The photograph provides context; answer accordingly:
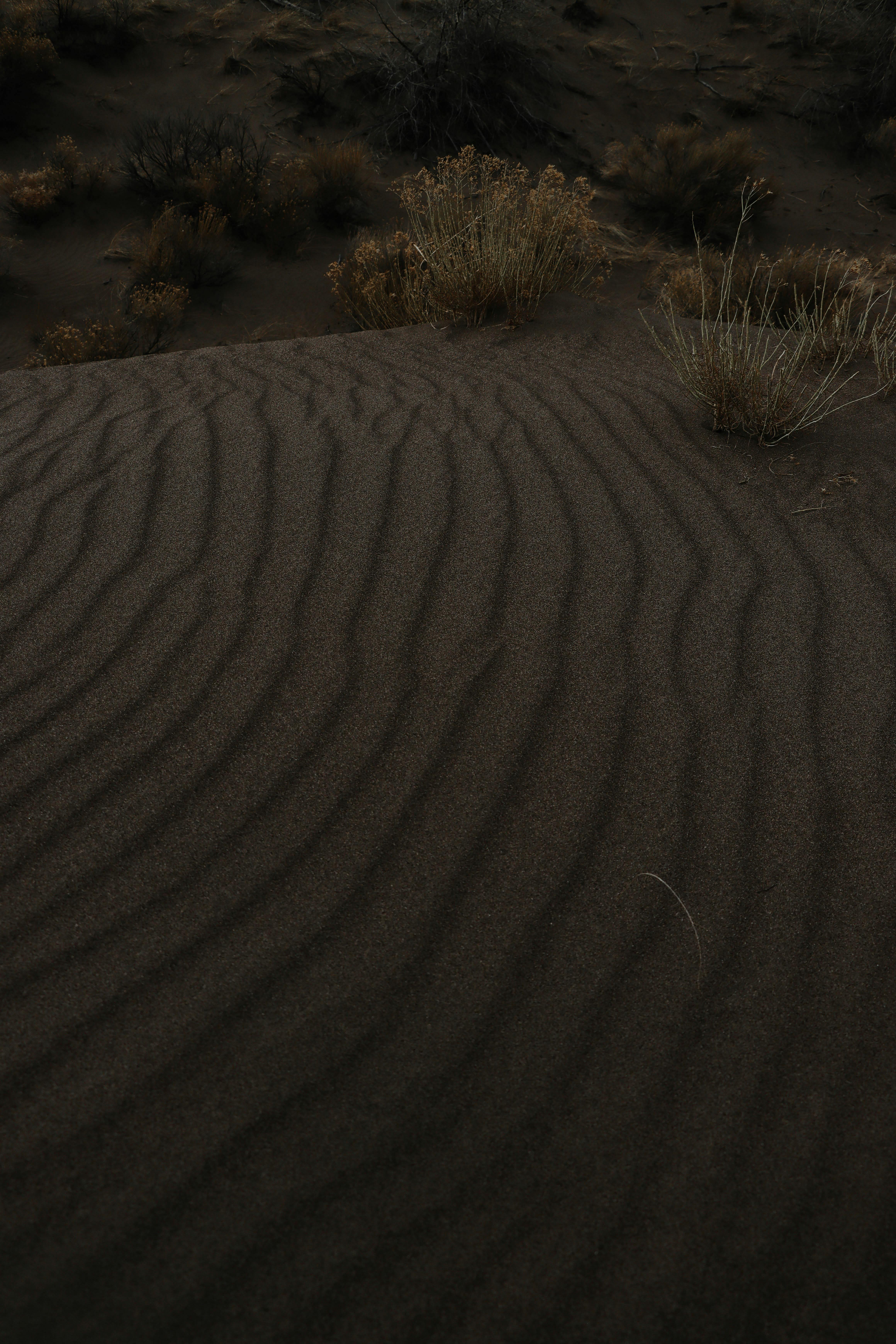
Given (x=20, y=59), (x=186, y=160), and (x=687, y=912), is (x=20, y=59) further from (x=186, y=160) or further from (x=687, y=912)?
(x=687, y=912)

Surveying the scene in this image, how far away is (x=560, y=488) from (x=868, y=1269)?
2.32 metres

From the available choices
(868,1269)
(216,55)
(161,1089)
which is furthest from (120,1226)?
(216,55)

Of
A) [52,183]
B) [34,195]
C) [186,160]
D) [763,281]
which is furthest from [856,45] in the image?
[34,195]

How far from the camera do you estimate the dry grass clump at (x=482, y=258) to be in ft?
14.3

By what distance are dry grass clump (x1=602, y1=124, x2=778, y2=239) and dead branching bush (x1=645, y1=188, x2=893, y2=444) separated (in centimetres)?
332

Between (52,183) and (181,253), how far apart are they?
5.16 feet

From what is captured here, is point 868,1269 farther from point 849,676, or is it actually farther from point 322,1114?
point 849,676

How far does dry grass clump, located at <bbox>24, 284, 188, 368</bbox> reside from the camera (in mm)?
5188

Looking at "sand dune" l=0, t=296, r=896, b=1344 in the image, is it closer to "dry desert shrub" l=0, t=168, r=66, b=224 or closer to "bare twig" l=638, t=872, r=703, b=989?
"bare twig" l=638, t=872, r=703, b=989

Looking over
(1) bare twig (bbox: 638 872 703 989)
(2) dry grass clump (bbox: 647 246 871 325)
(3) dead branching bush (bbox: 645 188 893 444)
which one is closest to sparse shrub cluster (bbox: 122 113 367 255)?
(2) dry grass clump (bbox: 647 246 871 325)

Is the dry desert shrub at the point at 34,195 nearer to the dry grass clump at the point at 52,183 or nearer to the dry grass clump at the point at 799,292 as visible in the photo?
the dry grass clump at the point at 52,183

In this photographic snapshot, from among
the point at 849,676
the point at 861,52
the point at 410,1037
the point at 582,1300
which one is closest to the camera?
the point at 582,1300

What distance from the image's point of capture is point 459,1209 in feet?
4.57

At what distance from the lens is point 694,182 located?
7355 mm
